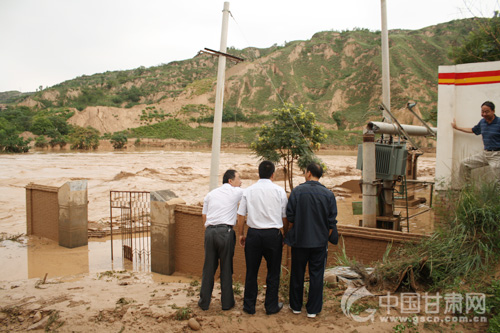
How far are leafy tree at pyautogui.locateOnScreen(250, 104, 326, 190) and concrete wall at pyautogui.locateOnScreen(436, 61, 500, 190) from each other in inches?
262

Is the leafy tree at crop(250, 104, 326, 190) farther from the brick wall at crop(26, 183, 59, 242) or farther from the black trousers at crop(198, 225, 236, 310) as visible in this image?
the black trousers at crop(198, 225, 236, 310)

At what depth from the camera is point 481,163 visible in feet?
18.0

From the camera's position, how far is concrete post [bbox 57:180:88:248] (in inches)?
406

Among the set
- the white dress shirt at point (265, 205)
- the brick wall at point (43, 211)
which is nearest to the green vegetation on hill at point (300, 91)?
the brick wall at point (43, 211)

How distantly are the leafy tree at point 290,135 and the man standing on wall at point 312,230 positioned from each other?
876cm

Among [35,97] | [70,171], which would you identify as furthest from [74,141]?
[35,97]

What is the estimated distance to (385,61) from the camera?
1057 centimetres

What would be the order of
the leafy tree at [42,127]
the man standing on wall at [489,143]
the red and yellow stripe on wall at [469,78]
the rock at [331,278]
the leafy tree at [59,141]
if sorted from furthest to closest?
the leafy tree at [42,127]
the leafy tree at [59,141]
the red and yellow stripe on wall at [469,78]
the man standing on wall at [489,143]
the rock at [331,278]

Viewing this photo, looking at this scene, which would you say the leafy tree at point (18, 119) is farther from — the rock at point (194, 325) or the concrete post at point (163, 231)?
the rock at point (194, 325)

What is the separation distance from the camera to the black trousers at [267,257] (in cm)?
418

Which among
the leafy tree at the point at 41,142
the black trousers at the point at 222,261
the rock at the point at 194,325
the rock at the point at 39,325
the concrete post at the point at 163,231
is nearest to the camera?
the rock at the point at 194,325

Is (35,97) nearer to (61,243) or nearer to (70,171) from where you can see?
(70,171)

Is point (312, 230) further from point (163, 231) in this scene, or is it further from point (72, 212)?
point (72, 212)

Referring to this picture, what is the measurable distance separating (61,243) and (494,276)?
35.3 feet
